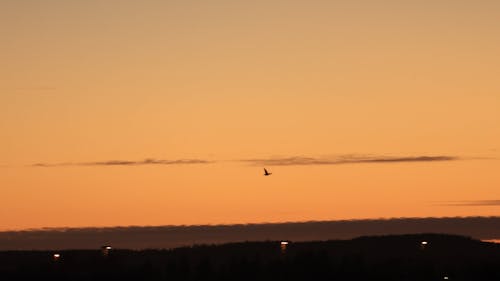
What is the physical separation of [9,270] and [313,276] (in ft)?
116

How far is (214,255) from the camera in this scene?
16475 centimetres

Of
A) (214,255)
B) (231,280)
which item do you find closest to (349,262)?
(231,280)

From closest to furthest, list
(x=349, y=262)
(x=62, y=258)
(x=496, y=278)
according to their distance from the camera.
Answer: (x=496, y=278)
(x=349, y=262)
(x=62, y=258)

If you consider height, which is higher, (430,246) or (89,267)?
(430,246)

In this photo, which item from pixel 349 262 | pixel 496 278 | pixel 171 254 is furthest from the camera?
pixel 171 254

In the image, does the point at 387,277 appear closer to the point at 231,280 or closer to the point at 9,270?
the point at 231,280

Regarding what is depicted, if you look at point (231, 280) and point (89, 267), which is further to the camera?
point (89, 267)

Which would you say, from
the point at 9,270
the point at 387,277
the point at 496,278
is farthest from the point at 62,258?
the point at 496,278

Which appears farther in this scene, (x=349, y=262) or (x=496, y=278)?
(x=349, y=262)

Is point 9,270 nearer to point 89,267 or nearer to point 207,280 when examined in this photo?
point 89,267

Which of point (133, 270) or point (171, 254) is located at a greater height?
point (171, 254)

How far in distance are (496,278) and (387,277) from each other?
11.0 metres

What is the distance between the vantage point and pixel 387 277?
128 metres

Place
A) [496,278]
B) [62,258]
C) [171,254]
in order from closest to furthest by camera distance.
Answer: [496,278], [62,258], [171,254]
